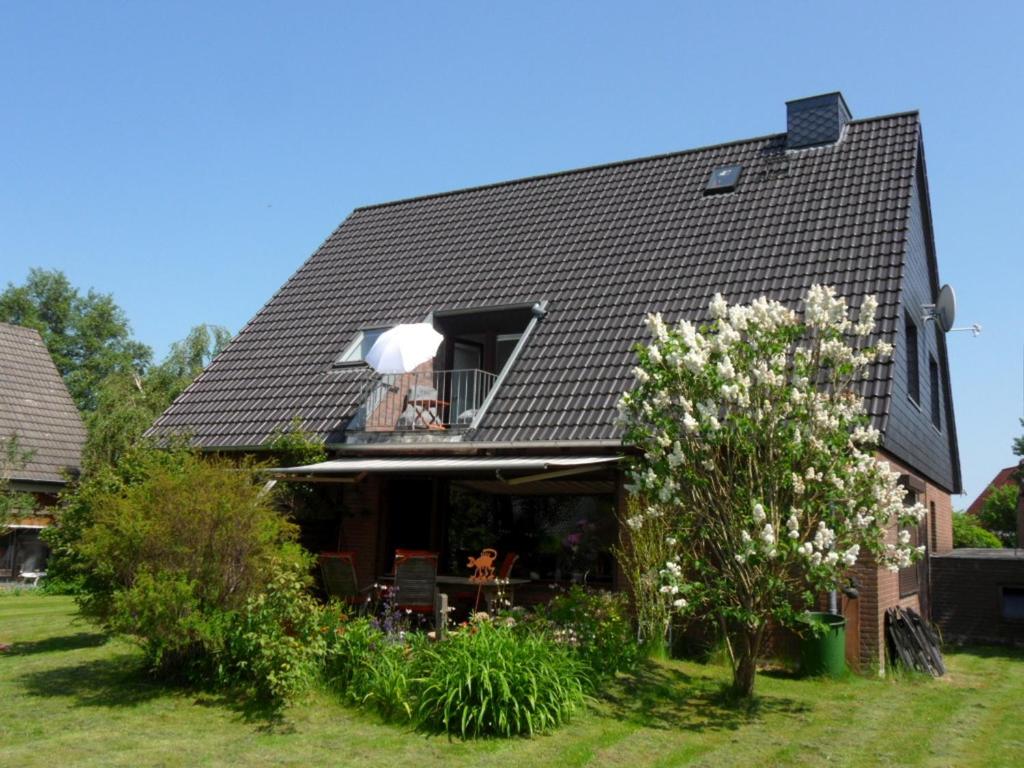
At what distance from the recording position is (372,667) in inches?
358

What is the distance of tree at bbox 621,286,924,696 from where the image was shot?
29.2 ft

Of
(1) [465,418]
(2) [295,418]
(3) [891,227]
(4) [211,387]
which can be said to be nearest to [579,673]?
(1) [465,418]

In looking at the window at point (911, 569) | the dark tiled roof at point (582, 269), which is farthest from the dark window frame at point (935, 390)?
the dark tiled roof at point (582, 269)

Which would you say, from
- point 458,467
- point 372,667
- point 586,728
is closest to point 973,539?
point 458,467

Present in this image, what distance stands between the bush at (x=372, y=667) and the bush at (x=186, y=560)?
2.84ft

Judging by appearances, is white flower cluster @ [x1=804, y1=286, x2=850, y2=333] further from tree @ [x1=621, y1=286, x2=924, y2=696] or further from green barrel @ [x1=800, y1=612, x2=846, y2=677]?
green barrel @ [x1=800, y1=612, x2=846, y2=677]

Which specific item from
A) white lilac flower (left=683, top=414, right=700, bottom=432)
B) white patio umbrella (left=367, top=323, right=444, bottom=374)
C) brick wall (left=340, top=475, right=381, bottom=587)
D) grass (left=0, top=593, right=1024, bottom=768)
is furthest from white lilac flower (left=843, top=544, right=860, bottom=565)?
brick wall (left=340, top=475, right=381, bottom=587)

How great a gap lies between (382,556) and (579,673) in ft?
20.8

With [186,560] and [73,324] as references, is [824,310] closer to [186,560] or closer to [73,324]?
[186,560]

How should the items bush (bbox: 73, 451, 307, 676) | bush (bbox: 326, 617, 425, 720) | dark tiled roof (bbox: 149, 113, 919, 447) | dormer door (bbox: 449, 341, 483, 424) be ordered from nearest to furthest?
1. bush (bbox: 326, 617, 425, 720)
2. bush (bbox: 73, 451, 307, 676)
3. dark tiled roof (bbox: 149, 113, 919, 447)
4. dormer door (bbox: 449, 341, 483, 424)

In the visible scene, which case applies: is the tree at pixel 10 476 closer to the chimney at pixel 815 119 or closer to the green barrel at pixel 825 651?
the green barrel at pixel 825 651

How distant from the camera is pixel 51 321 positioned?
179 feet

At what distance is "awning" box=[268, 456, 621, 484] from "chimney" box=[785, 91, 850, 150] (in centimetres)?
894

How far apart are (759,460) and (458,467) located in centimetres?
441
